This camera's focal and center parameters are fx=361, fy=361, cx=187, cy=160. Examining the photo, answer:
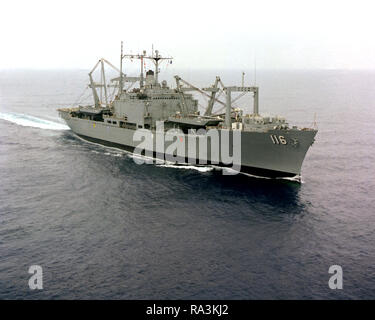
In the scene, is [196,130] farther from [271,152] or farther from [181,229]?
[181,229]

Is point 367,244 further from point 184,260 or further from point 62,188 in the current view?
point 62,188

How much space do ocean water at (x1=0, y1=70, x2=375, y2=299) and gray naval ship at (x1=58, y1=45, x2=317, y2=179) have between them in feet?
7.33

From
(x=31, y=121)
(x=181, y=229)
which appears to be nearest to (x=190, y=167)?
(x=181, y=229)

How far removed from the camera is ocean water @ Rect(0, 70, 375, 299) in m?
21.1

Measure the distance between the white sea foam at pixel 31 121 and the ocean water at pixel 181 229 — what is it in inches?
907

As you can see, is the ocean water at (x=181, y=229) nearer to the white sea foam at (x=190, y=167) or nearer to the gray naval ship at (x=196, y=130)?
the white sea foam at (x=190, y=167)

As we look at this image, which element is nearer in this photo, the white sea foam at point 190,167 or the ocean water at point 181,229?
the ocean water at point 181,229

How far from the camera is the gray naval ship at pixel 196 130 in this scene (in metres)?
39.2

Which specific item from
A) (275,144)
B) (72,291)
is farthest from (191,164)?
(72,291)

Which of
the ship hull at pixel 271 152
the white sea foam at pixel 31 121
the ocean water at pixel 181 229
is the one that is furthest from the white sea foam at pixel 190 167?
the white sea foam at pixel 31 121

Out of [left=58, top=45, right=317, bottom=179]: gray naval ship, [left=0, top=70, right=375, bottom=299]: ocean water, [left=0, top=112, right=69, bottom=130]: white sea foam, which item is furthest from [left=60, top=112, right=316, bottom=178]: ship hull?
[left=0, top=112, right=69, bottom=130]: white sea foam

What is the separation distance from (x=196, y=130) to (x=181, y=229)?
19.9m

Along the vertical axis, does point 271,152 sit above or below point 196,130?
below

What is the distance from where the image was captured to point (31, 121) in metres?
74.0
